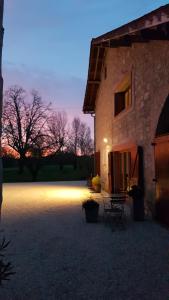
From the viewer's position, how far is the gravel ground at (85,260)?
3816mm

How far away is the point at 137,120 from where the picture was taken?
31.1ft

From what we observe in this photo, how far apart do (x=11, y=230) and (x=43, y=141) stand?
83.2ft

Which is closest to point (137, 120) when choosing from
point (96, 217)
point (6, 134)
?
point (96, 217)

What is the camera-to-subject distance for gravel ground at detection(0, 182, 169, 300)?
3.82m

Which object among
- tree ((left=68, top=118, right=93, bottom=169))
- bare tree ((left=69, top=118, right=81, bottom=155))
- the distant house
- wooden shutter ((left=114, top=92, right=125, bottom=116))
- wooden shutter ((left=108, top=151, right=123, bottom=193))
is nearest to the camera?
the distant house

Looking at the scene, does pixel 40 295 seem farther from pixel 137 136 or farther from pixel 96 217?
pixel 137 136

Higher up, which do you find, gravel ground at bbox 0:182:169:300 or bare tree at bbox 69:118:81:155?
bare tree at bbox 69:118:81:155

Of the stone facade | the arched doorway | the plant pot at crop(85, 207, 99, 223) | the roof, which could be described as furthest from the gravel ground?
the roof

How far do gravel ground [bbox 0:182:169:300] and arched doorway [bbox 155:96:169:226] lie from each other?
0.40m

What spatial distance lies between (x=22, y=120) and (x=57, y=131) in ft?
30.5

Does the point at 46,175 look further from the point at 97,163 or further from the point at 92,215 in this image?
the point at 92,215

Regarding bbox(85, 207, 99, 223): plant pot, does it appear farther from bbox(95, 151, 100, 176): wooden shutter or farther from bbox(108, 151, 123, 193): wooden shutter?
bbox(95, 151, 100, 176): wooden shutter

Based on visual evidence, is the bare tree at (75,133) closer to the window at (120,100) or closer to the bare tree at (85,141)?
the bare tree at (85,141)

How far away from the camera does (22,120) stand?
33.1 meters
